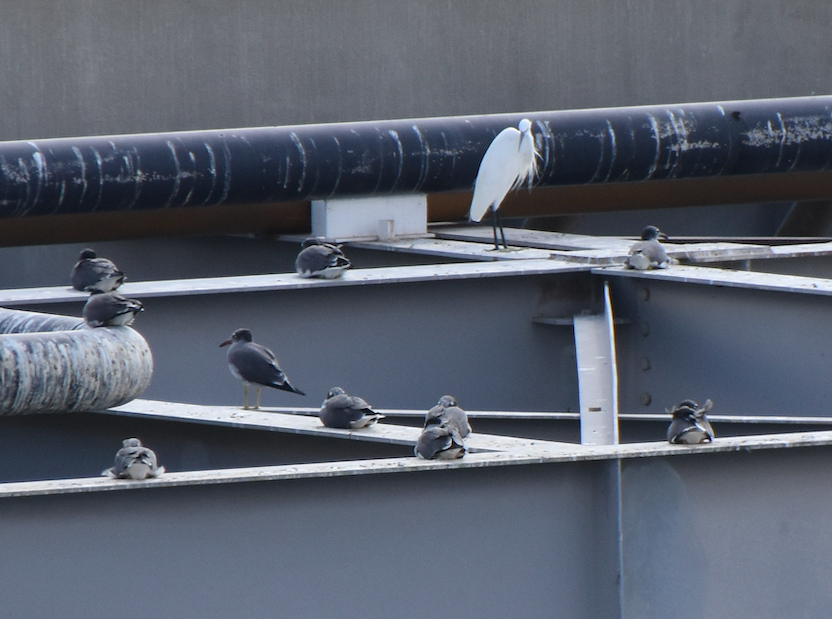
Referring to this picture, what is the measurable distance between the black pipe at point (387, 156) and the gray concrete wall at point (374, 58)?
9.05 feet

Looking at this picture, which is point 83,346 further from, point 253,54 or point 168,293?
point 253,54

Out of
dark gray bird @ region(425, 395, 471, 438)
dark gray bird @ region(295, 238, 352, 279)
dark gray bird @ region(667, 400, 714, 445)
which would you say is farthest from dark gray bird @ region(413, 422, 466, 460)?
dark gray bird @ region(295, 238, 352, 279)

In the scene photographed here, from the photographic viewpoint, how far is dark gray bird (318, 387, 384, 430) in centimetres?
473

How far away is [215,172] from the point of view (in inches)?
332

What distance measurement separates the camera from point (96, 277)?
6621mm

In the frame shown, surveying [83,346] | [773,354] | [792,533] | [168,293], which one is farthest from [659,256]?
[83,346]

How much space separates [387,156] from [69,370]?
16.9 ft

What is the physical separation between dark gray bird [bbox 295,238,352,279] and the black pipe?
6.26 ft

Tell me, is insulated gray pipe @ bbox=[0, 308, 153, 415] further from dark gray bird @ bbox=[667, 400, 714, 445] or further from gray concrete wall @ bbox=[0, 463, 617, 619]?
dark gray bird @ bbox=[667, 400, 714, 445]

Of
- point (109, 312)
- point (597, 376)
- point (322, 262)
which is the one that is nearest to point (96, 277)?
point (322, 262)

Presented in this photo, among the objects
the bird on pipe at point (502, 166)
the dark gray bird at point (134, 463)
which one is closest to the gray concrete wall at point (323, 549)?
the dark gray bird at point (134, 463)

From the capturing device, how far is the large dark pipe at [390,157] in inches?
321

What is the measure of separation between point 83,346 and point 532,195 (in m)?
6.16

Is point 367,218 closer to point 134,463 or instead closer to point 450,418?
point 450,418
